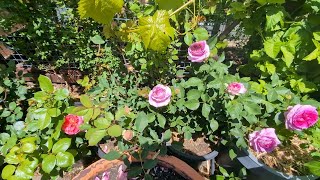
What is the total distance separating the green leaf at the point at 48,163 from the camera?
44.4 inches

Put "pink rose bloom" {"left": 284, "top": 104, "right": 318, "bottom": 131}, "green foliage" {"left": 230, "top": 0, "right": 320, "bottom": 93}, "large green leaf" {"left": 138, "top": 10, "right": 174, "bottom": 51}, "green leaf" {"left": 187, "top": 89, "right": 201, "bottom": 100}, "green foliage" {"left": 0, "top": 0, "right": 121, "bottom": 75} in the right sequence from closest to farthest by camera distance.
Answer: "large green leaf" {"left": 138, "top": 10, "right": 174, "bottom": 51}
"pink rose bloom" {"left": 284, "top": 104, "right": 318, "bottom": 131}
"green leaf" {"left": 187, "top": 89, "right": 201, "bottom": 100}
"green foliage" {"left": 230, "top": 0, "right": 320, "bottom": 93}
"green foliage" {"left": 0, "top": 0, "right": 121, "bottom": 75}

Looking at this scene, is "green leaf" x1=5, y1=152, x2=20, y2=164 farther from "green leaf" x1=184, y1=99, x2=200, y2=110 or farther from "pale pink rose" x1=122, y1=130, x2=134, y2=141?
"green leaf" x1=184, y1=99, x2=200, y2=110

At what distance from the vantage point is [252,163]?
1.45 metres

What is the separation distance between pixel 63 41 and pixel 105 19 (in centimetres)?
124

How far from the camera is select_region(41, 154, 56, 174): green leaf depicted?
113 cm

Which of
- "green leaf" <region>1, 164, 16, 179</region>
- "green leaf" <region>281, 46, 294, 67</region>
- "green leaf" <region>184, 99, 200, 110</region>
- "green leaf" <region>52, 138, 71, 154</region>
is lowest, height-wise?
"green leaf" <region>1, 164, 16, 179</region>

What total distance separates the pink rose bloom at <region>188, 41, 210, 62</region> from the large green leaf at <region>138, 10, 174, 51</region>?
13.8 inches

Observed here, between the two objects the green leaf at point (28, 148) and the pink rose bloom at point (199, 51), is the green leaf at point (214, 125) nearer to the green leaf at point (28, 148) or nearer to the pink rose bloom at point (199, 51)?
the pink rose bloom at point (199, 51)

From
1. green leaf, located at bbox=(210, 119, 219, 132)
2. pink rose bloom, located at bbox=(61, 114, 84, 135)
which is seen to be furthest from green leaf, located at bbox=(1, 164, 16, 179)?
green leaf, located at bbox=(210, 119, 219, 132)

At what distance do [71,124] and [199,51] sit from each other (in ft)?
2.35

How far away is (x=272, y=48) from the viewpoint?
1.48 m

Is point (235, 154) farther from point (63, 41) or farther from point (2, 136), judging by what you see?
point (63, 41)

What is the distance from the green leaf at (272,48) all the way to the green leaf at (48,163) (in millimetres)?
1227

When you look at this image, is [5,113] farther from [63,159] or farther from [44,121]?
[63,159]
